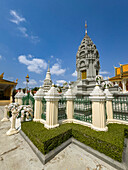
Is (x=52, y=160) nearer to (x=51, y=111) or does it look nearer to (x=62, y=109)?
(x=51, y=111)

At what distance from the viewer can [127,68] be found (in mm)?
25344

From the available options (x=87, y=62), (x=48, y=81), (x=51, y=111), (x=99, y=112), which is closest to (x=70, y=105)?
(x=51, y=111)

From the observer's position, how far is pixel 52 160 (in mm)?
3180

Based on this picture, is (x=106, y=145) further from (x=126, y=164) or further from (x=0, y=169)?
(x=0, y=169)

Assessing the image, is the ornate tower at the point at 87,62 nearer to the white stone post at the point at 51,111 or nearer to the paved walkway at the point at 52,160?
the white stone post at the point at 51,111

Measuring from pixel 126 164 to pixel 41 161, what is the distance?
10.4ft

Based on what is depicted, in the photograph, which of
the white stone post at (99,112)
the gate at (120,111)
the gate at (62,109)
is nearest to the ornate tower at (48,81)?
the gate at (62,109)

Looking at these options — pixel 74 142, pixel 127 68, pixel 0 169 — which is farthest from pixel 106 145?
pixel 127 68

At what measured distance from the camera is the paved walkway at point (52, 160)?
112 inches

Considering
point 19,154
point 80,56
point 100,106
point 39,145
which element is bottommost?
point 19,154

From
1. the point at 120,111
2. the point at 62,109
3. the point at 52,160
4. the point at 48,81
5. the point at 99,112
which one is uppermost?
the point at 48,81

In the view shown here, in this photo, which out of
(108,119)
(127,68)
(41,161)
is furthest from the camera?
(127,68)

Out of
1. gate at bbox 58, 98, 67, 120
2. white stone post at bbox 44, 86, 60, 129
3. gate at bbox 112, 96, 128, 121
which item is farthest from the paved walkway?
gate at bbox 112, 96, 128, 121

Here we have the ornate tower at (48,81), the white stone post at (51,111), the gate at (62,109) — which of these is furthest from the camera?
the ornate tower at (48,81)
